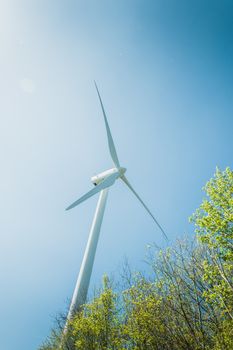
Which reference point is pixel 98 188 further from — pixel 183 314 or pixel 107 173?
pixel 183 314

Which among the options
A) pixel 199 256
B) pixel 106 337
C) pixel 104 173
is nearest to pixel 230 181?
pixel 199 256

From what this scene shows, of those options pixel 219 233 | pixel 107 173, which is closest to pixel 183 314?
pixel 219 233

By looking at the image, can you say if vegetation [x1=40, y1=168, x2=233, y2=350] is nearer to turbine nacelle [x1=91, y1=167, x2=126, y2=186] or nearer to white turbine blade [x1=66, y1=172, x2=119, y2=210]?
white turbine blade [x1=66, y1=172, x2=119, y2=210]

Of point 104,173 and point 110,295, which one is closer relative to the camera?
point 110,295

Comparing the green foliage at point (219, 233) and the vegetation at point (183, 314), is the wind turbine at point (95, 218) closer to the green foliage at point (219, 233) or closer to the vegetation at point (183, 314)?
the vegetation at point (183, 314)

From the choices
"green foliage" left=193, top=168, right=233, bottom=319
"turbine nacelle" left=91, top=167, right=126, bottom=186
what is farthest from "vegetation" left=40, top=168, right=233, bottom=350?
"turbine nacelle" left=91, top=167, right=126, bottom=186

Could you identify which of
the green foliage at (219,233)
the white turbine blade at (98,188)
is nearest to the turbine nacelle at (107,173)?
the white turbine blade at (98,188)

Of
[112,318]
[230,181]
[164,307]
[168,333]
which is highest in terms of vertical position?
[230,181]

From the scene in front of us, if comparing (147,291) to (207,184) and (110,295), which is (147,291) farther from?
(207,184)

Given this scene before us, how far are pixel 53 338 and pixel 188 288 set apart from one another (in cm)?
1201

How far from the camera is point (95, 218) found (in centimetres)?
2380

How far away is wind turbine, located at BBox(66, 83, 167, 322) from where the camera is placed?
60.5 feet

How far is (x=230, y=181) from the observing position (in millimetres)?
16438

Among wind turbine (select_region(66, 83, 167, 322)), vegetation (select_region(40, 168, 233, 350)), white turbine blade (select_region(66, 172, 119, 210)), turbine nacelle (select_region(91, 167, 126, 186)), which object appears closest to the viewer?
vegetation (select_region(40, 168, 233, 350))
